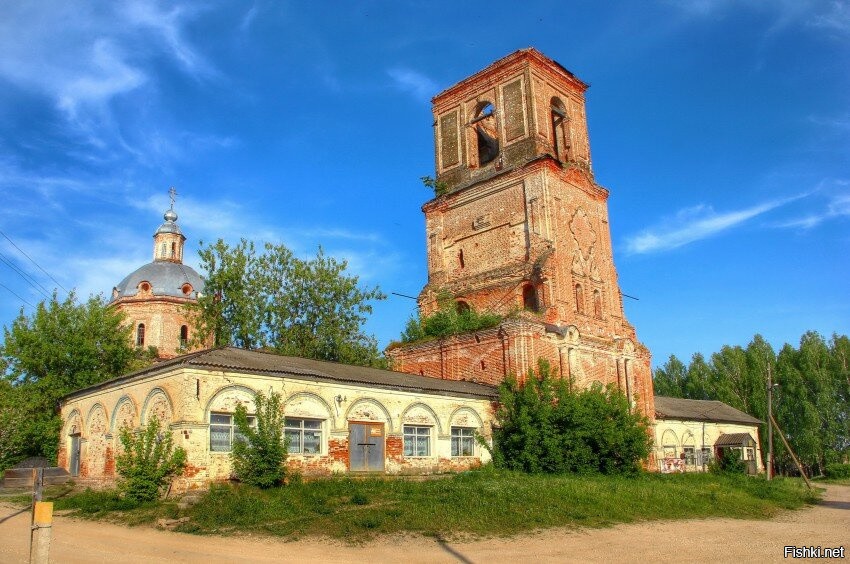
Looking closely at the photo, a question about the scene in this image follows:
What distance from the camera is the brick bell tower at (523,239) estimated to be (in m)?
24.8

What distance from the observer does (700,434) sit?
35000 millimetres

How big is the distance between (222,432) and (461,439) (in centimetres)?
824

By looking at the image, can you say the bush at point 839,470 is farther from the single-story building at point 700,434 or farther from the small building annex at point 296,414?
the small building annex at point 296,414

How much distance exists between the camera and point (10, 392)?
2481 cm

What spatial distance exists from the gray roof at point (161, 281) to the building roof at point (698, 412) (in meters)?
26.6

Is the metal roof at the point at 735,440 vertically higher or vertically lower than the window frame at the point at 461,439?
lower

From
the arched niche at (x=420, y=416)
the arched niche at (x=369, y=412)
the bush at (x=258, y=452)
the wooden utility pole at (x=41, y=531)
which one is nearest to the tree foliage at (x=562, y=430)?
the arched niche at (x=420, y=416)

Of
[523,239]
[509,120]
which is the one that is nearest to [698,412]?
[523,239]

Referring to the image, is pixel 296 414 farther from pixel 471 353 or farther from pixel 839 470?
pixel 839 470

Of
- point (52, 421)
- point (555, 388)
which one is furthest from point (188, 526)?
point (52, 421)

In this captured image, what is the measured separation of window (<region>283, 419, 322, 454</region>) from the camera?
17.5 meters

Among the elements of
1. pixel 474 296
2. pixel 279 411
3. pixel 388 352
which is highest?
pixel 474 296

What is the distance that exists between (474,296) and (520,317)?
163 inches

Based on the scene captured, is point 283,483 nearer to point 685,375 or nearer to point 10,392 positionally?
point 10,392
